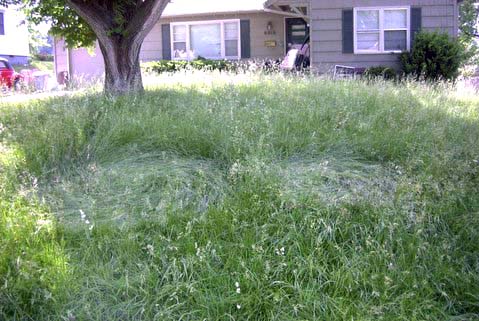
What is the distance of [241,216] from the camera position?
12.6ft

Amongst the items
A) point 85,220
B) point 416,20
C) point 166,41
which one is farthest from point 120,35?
point 166,41

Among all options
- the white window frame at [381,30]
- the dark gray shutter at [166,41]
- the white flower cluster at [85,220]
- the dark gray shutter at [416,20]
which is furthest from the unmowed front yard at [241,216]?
the dark gray shutter at [166,41]

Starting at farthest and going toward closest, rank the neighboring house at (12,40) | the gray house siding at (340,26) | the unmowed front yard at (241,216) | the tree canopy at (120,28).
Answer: the neighboring house at (12,40), the gray house siding at (340,26), the tree canopy at (120,28), the unmowed front yard at (241,216)

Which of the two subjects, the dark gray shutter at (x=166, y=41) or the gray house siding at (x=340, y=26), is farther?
the dark gray shutter at (x=166, y=41)

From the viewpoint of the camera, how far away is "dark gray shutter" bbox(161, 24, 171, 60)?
18.5 m

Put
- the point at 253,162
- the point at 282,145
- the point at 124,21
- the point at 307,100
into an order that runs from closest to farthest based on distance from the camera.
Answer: the point at 253,162, the point at 282,145, the point at 307,100, the point at 124,21

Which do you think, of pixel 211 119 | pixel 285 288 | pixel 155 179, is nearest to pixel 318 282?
pixel 285 288

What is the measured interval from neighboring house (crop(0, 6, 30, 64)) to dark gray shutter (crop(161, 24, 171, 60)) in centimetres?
1716

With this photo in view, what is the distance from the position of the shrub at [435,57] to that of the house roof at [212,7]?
612cm

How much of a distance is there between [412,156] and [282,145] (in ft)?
4.07

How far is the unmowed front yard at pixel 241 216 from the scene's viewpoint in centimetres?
319

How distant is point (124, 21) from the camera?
26.3ft

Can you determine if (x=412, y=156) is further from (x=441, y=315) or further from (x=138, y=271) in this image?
(x=138, y=271)

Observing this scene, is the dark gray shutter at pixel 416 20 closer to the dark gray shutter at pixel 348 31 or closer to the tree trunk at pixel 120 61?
the dark gray shutter at pixel 348 31
